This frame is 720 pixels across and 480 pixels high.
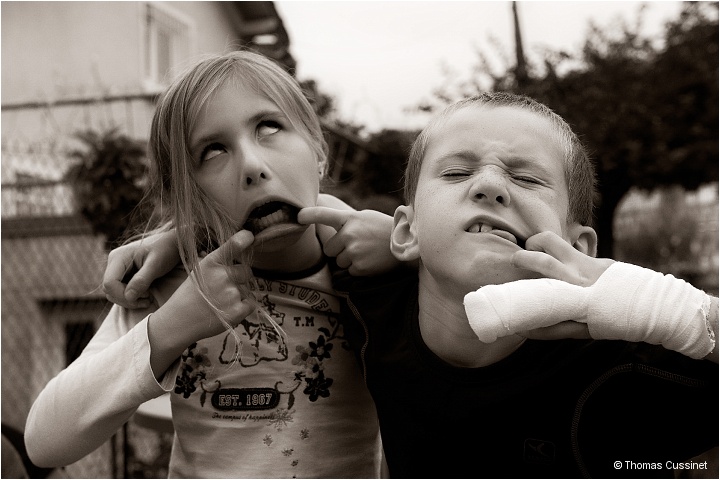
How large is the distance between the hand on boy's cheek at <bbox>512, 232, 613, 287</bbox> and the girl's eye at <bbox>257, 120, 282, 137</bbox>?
647 mm

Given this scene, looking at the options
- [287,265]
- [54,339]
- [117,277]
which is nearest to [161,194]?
[117,277]

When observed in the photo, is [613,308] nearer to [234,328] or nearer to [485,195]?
[485,195]

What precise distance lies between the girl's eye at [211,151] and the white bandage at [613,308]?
2.30ft

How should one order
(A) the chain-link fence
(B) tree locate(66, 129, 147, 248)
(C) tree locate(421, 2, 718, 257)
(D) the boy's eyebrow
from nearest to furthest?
(D) the boy's eyebrow < (B) tree locate(66, 129, 147, 248) < (A) the chain-link fence < (C) tree locate(421, 2, 718, 257)

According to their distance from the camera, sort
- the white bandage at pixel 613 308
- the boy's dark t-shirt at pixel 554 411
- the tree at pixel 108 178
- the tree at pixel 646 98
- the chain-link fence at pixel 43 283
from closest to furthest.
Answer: the white bandage at pixel 613 308 → the boy's dark t-shirt at pixel 554 411 → the tree at pixel 108 178 → the chain-link fence at pixel 43 283 → the tree at pixel 646 98

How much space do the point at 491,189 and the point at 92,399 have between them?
0.85 meters

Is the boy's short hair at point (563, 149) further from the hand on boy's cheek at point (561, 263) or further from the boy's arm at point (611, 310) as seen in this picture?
the boy's arm at point (611, 310)

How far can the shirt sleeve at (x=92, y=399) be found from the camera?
4.47 ft

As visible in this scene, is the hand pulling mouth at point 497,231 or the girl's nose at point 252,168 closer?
the hand pulling mouth at point 497,231

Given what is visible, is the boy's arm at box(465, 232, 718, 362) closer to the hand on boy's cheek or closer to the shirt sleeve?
the hand on boy's cheek

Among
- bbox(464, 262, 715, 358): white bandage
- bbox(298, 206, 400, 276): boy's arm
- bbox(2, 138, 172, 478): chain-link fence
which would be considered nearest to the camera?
bbox(464, 262, 715, 358): white bandage

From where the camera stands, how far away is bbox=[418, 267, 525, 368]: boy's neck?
4.20 feet
